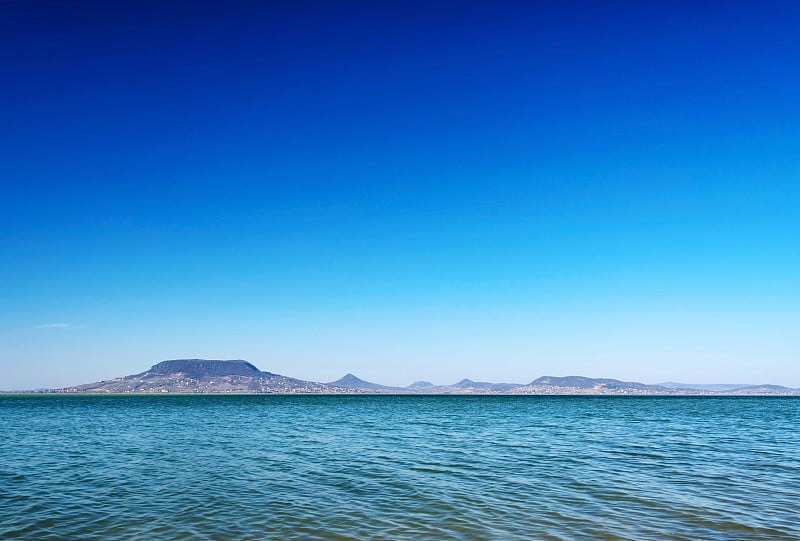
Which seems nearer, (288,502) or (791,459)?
(288,502)

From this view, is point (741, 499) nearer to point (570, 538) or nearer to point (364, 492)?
point (570, 538)

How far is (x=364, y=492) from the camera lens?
2027 centimetres

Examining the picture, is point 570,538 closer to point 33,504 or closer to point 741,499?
point 741,499

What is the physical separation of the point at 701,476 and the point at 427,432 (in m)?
25.9

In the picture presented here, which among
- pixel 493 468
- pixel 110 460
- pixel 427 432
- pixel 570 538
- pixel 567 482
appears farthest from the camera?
pixel 427 432

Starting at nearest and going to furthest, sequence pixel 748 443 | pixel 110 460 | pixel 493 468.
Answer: pixel 493 468, pixel 110 460, pixel 748 443

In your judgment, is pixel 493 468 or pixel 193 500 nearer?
pixel 193 500

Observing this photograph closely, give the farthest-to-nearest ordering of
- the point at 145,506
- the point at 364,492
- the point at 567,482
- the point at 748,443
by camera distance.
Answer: the point at 748,443 → the point at 567,482 → the point at 364,492 → the point at 145,506

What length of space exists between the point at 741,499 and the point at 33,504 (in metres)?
24.2

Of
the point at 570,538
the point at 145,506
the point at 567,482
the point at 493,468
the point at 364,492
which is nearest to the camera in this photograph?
the point at 570,538

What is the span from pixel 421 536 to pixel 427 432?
3268cm

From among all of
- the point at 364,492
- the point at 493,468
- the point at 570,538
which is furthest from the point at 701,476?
the point at 364,492

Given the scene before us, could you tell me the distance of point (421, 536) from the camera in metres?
14.6

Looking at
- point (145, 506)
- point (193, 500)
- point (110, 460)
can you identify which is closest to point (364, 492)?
point (193, 500)
